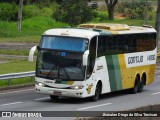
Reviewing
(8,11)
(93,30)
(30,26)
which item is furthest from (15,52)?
(8,11)

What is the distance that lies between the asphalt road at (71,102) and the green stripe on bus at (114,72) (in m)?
0.53

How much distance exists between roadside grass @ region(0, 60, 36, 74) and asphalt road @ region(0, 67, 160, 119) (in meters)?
4.66

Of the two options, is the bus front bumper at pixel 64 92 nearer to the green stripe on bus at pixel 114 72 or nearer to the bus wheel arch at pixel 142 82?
the green stripe on bus at pixel 114 72

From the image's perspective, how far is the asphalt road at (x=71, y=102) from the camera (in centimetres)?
2328

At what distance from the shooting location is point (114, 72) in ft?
92.1

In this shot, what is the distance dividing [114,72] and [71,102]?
302cm

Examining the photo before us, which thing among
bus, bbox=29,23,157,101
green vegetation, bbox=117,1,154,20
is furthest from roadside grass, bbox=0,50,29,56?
green vegetation, bbox=117,1,154,20

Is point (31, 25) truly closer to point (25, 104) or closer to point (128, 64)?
point (128, 64)

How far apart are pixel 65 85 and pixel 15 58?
18.9 m

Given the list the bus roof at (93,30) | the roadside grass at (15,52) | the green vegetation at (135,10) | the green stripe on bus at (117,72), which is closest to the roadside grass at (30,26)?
the roadside grass at (15,52)

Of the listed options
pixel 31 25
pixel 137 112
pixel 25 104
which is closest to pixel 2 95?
pixel 25 104

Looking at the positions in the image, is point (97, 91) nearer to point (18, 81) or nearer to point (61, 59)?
point (61, 59)

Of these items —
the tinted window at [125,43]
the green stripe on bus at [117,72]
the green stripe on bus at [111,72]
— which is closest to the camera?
the tinted window at [125,43]

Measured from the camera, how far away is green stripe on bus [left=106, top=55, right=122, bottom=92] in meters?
27.5
